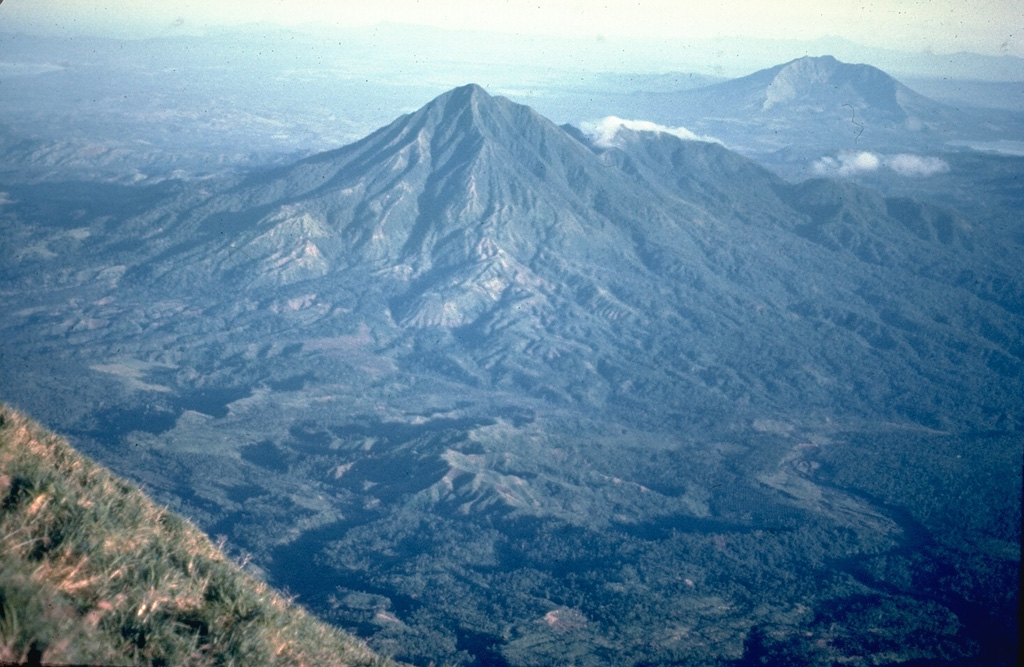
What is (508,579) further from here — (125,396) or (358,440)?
(125,396)

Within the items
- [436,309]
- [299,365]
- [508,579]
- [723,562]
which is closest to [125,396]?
[299,365]

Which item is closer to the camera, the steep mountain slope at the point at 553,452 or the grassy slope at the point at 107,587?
the grassy slope at the point at 107,587

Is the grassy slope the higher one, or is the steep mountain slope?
the grassy slope

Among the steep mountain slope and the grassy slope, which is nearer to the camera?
the grassy slope

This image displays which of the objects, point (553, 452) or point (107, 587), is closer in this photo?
point (107, 587)

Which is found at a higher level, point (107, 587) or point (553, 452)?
point (107, 587)
